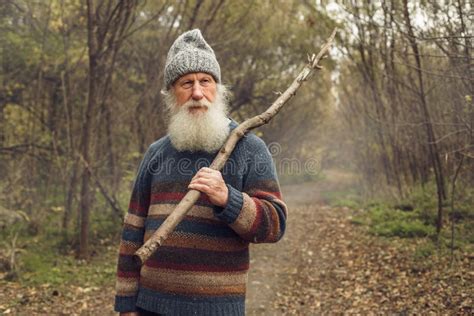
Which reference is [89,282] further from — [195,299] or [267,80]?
[267,80]

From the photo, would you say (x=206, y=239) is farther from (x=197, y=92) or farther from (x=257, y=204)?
(x=197, y=92)

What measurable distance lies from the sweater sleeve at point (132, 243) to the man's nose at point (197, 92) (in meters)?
0.43

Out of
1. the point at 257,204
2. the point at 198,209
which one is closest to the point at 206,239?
the point at 198,209

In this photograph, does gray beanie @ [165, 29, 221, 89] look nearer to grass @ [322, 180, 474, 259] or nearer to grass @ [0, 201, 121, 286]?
grass @ [0, 201, 121, 286]

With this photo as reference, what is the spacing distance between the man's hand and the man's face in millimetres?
518

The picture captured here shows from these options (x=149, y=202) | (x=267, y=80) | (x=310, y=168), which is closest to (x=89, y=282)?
(x=149, y=202)

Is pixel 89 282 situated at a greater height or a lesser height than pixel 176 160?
lesser

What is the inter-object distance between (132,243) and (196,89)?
0.86m

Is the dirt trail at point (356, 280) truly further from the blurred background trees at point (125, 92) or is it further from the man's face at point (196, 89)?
the man's face at point (196, 89)

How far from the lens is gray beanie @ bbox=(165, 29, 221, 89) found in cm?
241

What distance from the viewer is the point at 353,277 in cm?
682

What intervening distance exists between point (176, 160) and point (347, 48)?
9906mm

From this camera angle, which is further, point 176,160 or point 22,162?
point 22,162

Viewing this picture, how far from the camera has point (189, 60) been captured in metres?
2.41
